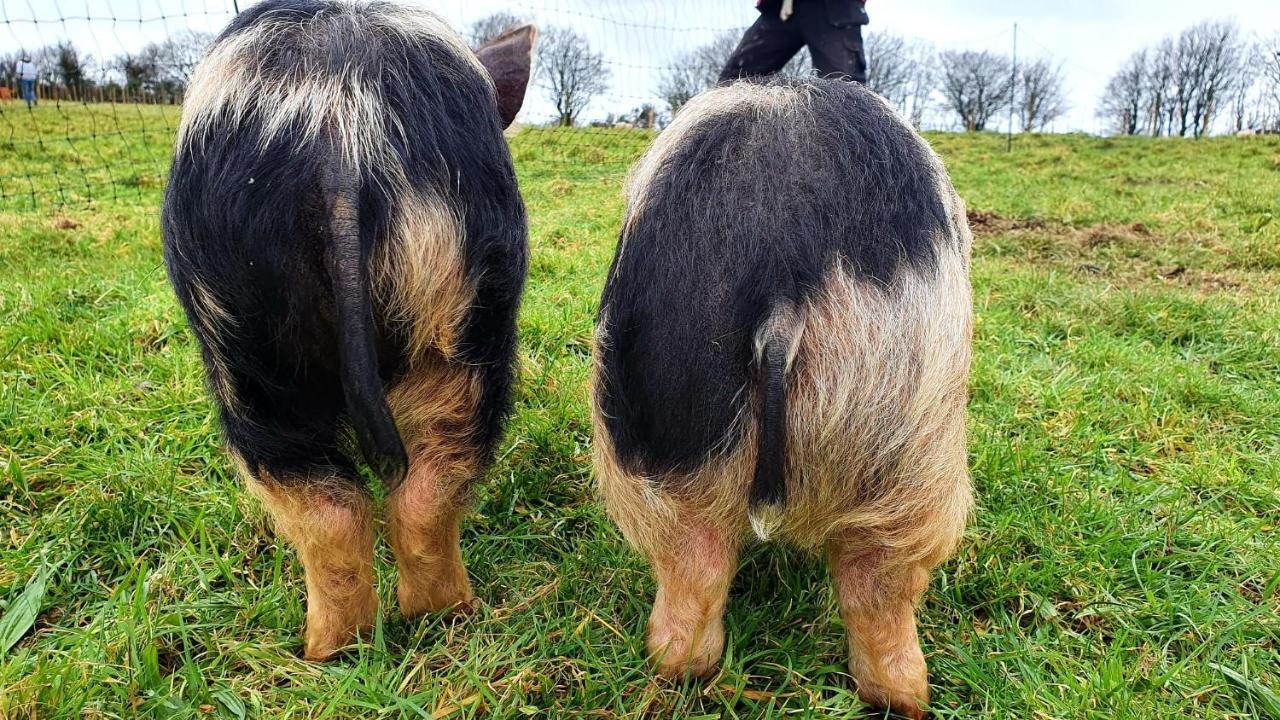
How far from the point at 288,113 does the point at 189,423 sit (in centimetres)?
164

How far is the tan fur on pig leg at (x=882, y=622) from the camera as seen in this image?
1.70 metres

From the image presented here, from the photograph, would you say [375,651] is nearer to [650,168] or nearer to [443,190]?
[443,190]

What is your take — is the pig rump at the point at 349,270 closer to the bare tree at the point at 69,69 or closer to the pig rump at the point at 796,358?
the pig rump at the point at 796,358


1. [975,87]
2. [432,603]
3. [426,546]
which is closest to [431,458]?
[426,546]

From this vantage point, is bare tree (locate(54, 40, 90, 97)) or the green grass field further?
bare tree (locate(54, 40, 90, 97))

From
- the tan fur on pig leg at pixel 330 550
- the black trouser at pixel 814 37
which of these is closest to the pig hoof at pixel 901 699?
the tan fur on pig leg at pixel 330 550

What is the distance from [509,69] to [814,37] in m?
3.43

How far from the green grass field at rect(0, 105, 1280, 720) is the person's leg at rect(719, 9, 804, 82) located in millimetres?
2127

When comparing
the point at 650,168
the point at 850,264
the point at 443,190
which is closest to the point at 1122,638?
the point at 850,264

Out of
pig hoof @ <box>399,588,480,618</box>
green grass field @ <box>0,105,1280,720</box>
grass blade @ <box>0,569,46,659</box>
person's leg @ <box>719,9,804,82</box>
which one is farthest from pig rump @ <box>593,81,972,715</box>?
person's leg @ <box>719,9,804,82</box>

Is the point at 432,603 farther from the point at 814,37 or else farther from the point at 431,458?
the point at 814,37

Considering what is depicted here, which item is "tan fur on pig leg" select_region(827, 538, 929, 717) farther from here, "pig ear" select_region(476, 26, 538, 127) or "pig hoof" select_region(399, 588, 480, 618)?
"pig ear" select_region(476, 26, 538, 127)

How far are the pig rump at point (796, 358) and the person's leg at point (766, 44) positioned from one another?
3572mm

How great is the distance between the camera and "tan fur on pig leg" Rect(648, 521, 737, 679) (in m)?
1.73
